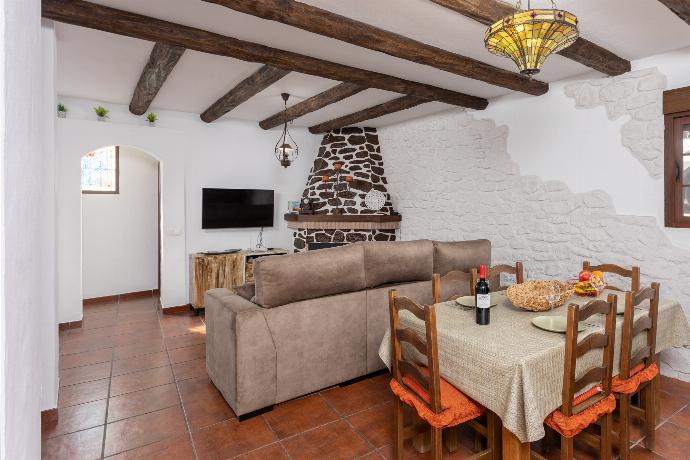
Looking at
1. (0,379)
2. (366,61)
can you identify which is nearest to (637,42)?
(366,61)

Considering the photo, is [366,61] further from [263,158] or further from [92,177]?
[92,177]

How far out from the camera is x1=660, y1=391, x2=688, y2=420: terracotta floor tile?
8.73ft

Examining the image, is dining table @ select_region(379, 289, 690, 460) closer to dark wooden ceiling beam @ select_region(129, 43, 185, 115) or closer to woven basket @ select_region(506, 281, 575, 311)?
woven basket @ select_region(506, 281, 575, 311)

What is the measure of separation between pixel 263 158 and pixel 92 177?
2355 mm

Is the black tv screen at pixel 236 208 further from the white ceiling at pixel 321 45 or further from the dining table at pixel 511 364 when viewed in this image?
the dining table at pixel 511 364

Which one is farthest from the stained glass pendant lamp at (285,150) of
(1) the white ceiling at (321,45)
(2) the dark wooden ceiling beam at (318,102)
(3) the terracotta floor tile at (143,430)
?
(3) the terracotta floor tile at (143,430)

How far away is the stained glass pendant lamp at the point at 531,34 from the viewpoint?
68.1 inches

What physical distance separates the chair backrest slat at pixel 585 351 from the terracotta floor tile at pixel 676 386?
1603mm

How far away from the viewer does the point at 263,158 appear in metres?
6.07

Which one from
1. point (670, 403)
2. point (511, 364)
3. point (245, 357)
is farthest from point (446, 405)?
point (670, 403)

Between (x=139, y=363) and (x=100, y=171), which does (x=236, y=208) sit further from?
(x=139, y=363)

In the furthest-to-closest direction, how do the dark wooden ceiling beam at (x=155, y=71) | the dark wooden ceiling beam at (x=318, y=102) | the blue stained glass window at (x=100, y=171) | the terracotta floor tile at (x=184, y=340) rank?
the blue stained glass window at (x=100, y=171) < the dark wooden ceiling beam at (x=318, y=102) < the terracotta floor tile at (x=184, y=340) < the dark wooden ceiling beam at (x=155, y=71)

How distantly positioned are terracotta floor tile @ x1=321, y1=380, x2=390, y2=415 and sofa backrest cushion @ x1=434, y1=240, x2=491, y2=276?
1083 millimetres

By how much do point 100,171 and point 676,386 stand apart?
6776mm
